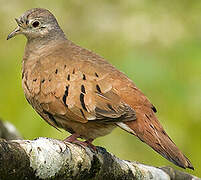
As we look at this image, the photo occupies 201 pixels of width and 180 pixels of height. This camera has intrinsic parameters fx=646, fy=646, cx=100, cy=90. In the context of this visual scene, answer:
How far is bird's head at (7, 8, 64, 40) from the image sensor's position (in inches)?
223

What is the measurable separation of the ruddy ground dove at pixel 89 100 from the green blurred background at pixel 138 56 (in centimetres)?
56

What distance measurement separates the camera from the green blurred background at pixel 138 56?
568 centimetres

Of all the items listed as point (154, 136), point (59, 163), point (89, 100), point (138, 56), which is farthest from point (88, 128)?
point (138, 56)

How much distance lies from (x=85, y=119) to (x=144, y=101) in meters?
0.52

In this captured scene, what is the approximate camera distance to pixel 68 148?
12.6 feet

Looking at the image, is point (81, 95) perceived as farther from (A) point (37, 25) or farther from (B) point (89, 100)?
(A) point (37, 25)

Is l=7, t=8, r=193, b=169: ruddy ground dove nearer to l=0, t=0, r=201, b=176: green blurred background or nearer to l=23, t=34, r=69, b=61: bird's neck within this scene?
l=23, t=34, r=69, b=61: bird's neck

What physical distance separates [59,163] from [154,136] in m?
1.14

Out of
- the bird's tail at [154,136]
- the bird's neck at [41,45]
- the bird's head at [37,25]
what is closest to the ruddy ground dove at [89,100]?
the bird's tail at [154,136]

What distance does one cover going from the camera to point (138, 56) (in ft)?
19.5

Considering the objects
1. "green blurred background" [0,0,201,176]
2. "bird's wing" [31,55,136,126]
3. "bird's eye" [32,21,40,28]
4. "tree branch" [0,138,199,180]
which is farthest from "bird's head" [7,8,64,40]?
"tree branch" [0,138,199,180]

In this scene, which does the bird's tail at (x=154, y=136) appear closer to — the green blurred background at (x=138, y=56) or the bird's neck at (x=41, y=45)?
the green blurred background at (x=138, y=56)

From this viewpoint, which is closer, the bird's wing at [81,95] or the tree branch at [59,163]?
the tree branch at [59,163]

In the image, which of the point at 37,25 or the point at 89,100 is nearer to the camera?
the point at 89,100
